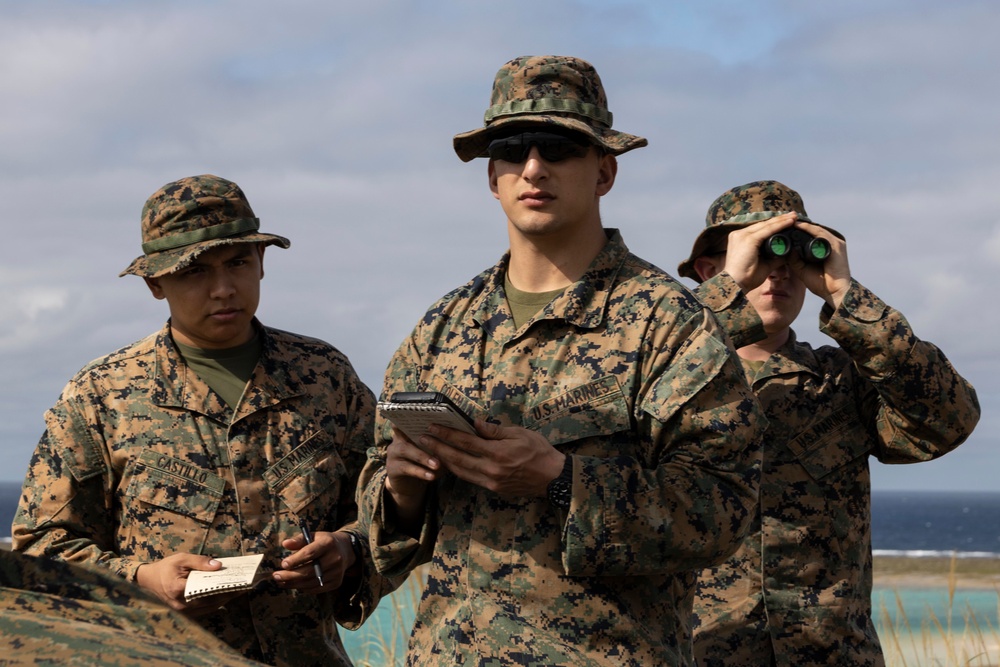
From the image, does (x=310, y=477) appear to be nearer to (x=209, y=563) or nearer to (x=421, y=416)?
(x=209, y=563)

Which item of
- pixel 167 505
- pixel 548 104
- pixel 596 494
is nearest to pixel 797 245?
pixel 548 104

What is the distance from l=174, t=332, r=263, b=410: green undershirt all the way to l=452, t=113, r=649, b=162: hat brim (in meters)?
1.28

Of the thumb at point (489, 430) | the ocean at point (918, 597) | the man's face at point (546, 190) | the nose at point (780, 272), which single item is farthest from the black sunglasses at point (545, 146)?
the ocean at point (918, 597)

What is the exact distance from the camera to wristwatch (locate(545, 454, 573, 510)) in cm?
329

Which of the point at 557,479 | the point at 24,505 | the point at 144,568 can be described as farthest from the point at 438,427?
the point at 24,505

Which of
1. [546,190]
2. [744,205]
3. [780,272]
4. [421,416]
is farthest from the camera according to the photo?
[744,205]

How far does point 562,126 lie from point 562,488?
0.98 meters

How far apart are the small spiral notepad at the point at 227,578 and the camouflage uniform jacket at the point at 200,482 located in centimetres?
24

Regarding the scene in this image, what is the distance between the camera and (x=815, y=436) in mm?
4770

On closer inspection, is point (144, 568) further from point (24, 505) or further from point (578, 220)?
point (578, 220)

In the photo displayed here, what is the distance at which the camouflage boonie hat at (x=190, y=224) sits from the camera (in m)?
4.61

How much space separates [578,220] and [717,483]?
31.8 inches

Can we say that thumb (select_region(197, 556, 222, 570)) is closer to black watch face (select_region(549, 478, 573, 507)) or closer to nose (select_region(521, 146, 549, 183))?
black watch face (select_region(549, 478, 573, 507))

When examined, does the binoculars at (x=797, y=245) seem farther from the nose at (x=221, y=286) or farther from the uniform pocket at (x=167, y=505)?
the uniform pocket at (x=167, y=505)
